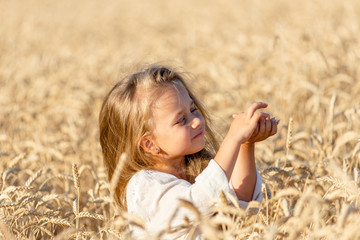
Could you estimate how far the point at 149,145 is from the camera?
2484mm

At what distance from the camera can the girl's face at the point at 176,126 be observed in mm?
2363

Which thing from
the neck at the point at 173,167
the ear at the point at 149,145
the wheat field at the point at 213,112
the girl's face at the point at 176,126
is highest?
→ the girl's face at the point at 176,126

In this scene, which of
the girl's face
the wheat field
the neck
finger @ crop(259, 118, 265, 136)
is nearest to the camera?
the wheat field

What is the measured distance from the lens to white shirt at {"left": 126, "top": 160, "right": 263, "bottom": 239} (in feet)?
6.96

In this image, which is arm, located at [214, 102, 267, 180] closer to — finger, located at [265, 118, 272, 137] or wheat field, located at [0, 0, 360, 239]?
finger, located at [265, 118, 272, 137]

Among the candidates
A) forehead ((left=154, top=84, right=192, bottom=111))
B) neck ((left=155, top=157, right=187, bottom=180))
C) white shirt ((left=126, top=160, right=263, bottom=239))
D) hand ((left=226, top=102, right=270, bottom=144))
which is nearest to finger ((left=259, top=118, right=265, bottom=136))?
hand ((left=226, top=102, right=270, bottom=144))

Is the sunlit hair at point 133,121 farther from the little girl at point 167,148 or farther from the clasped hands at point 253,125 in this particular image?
the clasped hands at point 253,125

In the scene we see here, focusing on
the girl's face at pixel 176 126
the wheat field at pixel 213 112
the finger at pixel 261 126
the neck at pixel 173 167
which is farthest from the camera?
the neck at pixel 173 167

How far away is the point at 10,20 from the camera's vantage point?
47.4ft

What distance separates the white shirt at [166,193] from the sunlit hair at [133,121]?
0.14 m

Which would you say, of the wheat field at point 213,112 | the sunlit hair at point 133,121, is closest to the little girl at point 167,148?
the sunlit hair at point 133,121

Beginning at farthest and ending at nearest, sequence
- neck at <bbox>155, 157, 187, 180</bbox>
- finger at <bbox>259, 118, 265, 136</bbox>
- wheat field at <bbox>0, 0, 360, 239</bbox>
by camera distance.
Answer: neck at <bbox>155, 157, 187, 180</bbox> < finger at <bbox>259, 118, 265, 136</bbox> < wheat field at <bbox>0, 0, 360, 239</bbox>

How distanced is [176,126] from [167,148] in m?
0.11

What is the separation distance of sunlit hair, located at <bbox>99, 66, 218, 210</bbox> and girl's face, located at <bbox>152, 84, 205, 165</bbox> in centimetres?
4
